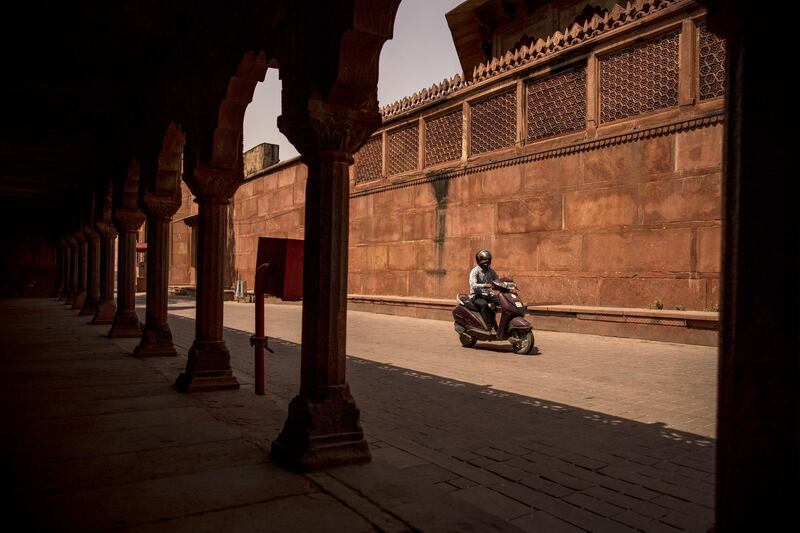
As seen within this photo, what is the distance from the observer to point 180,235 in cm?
3175

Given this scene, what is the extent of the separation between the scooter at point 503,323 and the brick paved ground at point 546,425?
315 millimetres

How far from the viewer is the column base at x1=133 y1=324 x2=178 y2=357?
299 inches

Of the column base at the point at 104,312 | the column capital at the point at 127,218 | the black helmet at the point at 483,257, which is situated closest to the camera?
the black helmet at the point at 483,257

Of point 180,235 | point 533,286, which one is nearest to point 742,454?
point 533,286

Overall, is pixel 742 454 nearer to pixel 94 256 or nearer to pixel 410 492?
pixel 410 492

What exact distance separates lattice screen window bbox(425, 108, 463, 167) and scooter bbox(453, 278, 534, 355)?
20.0 ft

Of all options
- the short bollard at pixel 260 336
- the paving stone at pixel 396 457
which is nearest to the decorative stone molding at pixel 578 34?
the short bollard at pixel 260 336

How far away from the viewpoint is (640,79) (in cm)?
1048

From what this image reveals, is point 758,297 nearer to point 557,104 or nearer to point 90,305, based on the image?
point 557,104

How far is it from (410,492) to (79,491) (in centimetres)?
172

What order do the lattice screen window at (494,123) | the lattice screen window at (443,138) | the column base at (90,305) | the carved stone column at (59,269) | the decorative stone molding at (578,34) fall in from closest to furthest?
the decorative stone molding at (578,34)
the lattice screen window at (494,123)
the column base at (90,305)
the lattice screen window at (443,138)
the carved stone column at (59,269)

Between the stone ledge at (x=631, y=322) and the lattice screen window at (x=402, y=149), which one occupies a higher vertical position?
the lattice screen window at (x=402, y=149)

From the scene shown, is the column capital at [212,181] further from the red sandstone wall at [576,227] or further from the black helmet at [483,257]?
the red sandstone wall at [576,227]

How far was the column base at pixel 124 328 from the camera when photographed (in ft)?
32.3
